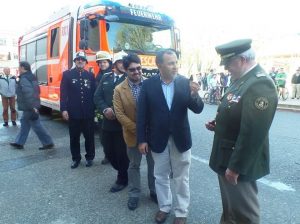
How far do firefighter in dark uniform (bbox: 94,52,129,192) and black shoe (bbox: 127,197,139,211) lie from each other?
526 mm

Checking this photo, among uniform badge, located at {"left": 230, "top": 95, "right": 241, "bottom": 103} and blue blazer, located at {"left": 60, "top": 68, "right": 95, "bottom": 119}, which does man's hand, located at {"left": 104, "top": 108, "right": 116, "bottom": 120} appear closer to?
blue blazer, located at {"left": 60, "top": 68, "right": 95, "bottom": 119}

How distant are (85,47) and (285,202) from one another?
516cm

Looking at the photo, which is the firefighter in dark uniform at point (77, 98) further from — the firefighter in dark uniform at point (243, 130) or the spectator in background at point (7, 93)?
the spectator in background at point (7, 93)

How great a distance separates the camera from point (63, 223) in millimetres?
3246

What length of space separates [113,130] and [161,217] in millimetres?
1283

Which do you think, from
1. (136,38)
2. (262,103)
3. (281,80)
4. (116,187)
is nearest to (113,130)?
(116,187)

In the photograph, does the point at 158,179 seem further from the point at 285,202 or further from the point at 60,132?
the point at 60,132

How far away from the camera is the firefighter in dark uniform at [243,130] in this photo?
2.03 meters

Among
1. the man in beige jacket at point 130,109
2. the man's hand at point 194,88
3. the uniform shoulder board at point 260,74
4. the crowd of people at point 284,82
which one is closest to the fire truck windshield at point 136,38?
the man in beige jacket at point 130,109

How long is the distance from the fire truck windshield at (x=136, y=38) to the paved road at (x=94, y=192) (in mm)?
2677

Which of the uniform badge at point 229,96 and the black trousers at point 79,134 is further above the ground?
the uniform badge at point 229,96

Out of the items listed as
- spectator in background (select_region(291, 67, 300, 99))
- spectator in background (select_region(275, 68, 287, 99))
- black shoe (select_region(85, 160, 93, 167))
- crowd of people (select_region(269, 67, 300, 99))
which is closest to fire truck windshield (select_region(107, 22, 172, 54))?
black shoe (select_region(85, 160, 93, 167))

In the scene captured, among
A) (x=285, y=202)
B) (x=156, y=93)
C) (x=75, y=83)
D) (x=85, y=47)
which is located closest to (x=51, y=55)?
(x=85, y=47)

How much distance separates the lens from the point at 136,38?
300 inches
